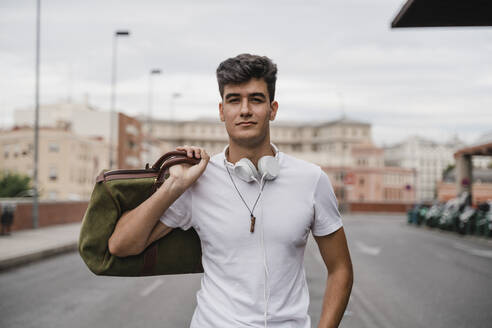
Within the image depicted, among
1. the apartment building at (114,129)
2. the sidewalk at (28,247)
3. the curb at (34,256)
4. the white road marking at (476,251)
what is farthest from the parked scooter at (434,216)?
the apartment building at (114,129)

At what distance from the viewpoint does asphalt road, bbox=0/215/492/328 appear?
24.0 ft

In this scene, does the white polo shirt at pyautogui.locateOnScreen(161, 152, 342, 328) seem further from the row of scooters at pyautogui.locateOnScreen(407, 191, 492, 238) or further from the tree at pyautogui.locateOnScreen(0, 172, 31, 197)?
the tree at pyautogui.locateOnScreen(0, 172, 31, 197)

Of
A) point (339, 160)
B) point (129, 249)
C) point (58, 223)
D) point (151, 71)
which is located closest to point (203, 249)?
point (129, 249)

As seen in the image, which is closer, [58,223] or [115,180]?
[115,180]

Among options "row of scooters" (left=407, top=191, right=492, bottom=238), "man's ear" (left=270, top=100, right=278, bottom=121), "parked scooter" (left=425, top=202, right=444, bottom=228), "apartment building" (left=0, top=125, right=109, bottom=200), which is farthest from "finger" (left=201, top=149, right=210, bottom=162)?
"apartment building" (left=0, top=125, right=109, bottom=200)

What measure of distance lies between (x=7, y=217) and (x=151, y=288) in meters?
11.2

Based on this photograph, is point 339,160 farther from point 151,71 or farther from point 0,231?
point 0,231

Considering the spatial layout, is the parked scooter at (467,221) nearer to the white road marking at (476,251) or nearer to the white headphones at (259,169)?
the white road marking at (476,251)

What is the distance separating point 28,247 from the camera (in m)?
15.6

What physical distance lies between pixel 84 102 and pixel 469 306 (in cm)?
10182

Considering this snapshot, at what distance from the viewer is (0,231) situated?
1961 centimetres

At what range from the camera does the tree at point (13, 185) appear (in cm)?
4675

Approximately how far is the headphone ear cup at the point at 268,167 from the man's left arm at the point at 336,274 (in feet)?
1.19

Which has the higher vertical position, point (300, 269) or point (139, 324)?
point (300, 269)
